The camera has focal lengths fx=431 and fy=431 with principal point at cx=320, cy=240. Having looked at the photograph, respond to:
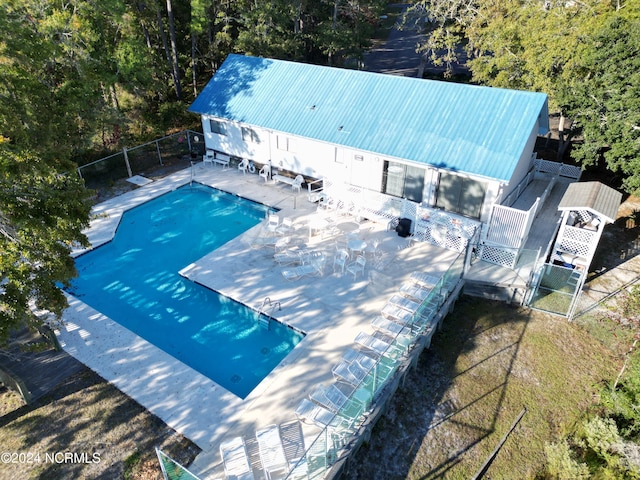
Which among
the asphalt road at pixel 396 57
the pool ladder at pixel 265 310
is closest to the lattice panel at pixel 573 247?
the pool ladder at pixel 265 310

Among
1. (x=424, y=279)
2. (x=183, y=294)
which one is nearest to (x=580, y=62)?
(x=424, y=279)

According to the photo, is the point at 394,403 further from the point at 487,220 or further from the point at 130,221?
the point at 130,221

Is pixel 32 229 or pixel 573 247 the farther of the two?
pixel 573 247

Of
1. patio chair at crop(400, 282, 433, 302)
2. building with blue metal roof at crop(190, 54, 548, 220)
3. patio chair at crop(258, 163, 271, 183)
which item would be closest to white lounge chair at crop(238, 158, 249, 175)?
building with blue metal roof at crop(190, 54, 548, 220)

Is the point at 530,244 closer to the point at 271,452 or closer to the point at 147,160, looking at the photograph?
the point at 271,452

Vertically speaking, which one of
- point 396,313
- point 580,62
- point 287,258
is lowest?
point 287,258

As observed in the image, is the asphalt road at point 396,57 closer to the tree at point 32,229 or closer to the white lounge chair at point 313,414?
the tree at point 32,229

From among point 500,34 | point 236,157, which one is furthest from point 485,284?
point 500,34

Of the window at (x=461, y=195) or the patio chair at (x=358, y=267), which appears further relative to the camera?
the window at (x=461, y=195)

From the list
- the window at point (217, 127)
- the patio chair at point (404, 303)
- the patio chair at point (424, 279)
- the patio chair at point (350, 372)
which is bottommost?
the patio chair at point (350, 372)
